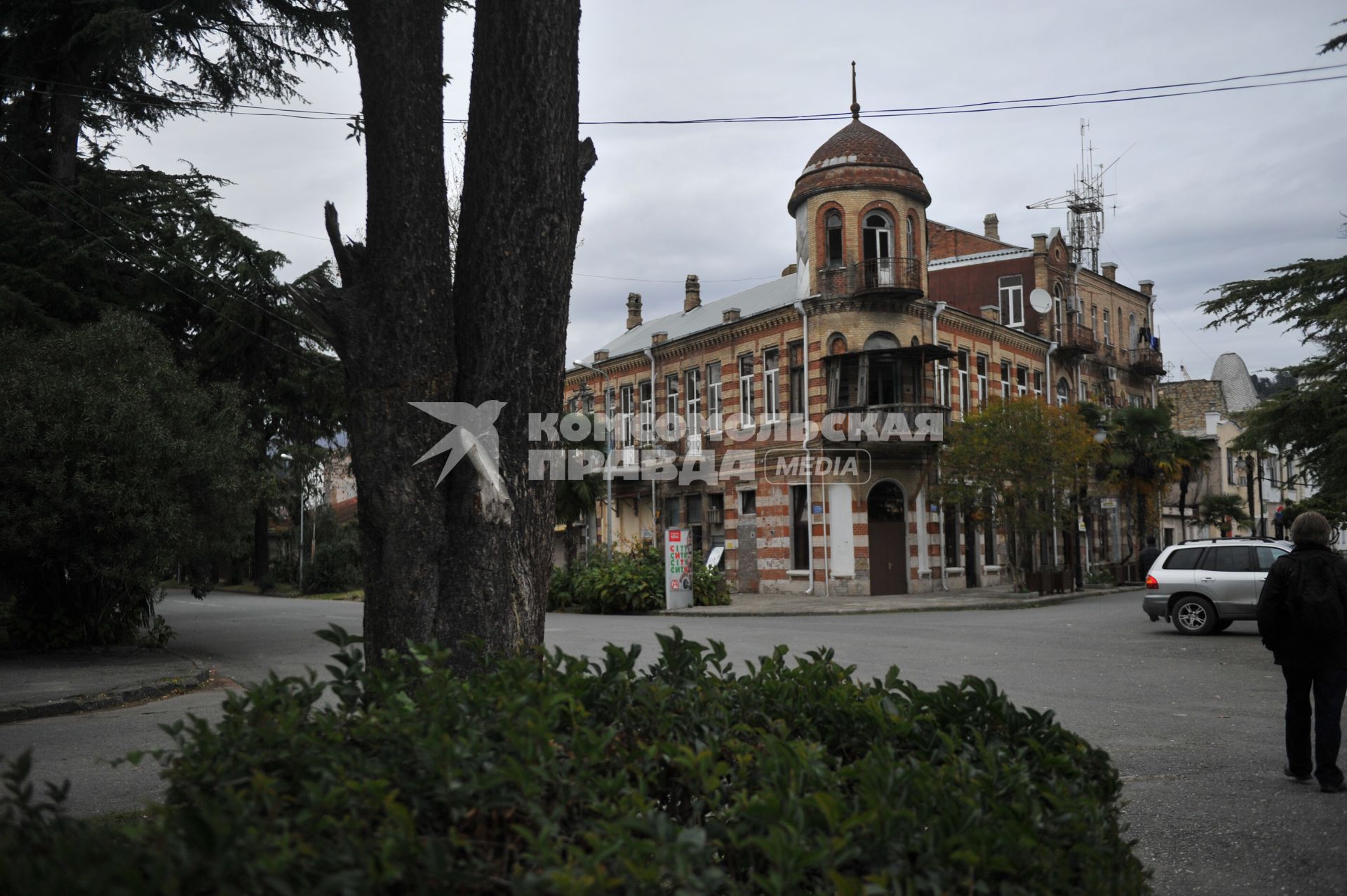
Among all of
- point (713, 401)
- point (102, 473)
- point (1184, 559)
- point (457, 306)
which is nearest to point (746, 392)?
point (713, 401)

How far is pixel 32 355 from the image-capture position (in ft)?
47.4

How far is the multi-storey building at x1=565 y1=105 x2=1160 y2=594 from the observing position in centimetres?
3256

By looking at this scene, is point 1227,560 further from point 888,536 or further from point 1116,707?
point 888,536

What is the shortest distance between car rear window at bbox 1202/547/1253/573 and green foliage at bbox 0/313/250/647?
16.1m

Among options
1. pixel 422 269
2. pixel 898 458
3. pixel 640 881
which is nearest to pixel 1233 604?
pixel 898 458

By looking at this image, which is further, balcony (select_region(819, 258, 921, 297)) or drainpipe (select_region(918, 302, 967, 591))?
drainpipe (select_region(918, 302, 967, 591))

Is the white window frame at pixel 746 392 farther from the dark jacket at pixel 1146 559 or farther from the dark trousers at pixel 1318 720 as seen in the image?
the dark trousers at pixel 1318 720

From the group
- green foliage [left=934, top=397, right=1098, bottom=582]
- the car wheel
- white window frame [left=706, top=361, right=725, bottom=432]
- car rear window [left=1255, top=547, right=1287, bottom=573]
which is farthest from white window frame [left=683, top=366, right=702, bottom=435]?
car rear window [left=1255, top=547, right=1287, bottom=573]

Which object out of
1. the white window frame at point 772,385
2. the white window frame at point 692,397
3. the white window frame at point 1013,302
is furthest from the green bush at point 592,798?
the white window frame at point 1013,302

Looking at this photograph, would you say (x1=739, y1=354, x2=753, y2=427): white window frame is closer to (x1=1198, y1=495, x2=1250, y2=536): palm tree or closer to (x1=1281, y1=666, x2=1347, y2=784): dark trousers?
(x1=1198, y1=495, x2=1250, y2=536): palm tree

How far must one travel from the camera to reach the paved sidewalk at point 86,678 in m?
10.9

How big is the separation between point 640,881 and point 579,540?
39.1 m

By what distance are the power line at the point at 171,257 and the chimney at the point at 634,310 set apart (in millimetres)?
30894

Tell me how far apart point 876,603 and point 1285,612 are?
71.8 feet
